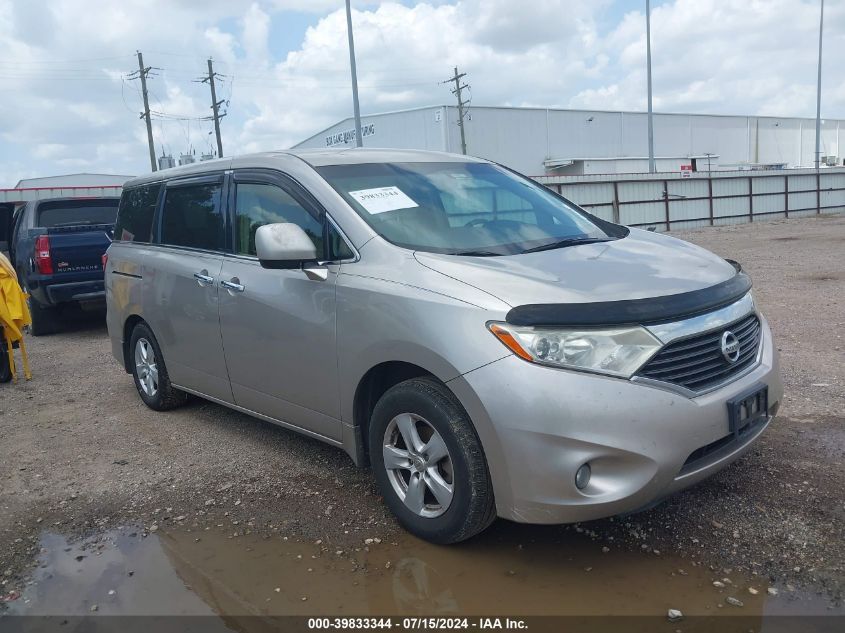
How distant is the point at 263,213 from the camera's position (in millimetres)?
4285

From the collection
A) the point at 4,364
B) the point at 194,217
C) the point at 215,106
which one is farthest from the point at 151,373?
the point at 215,106

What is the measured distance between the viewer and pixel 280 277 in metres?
3.96

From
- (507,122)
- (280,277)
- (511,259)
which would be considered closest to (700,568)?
(511,259)

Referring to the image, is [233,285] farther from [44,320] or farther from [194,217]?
[44,320]

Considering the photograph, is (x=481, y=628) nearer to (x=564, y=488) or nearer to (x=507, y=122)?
(x=564, y=488)

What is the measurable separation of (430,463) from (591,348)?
878mm

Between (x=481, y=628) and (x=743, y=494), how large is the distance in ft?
5.25

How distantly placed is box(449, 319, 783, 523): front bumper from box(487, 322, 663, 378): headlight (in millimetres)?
45

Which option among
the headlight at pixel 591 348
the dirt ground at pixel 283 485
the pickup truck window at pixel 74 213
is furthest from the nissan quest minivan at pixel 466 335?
the pickup truck window at pixel 74 213

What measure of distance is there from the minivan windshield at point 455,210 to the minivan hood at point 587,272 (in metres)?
0.17

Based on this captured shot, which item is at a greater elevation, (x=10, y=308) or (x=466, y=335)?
(x=466, y=335)

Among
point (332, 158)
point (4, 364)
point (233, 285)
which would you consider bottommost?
point (4, 364)

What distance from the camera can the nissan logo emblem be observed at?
3070 millimetres

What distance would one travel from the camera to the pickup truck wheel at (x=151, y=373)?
5469 mm
